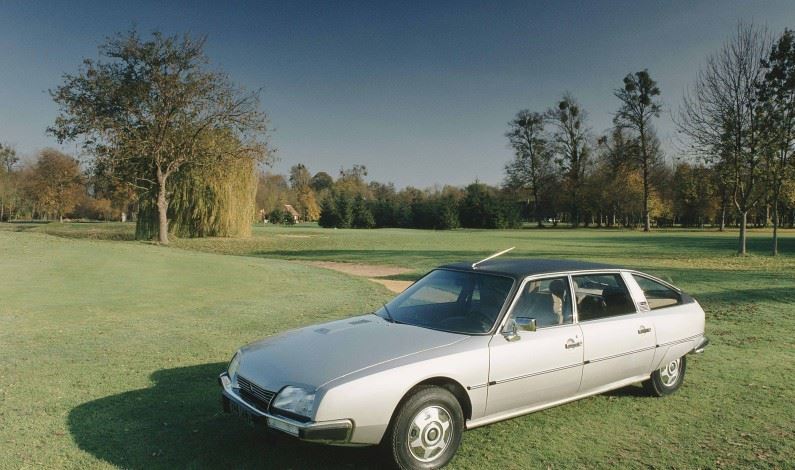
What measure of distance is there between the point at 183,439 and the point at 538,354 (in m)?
3.05

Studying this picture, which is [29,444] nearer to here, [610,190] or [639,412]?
[639,412]

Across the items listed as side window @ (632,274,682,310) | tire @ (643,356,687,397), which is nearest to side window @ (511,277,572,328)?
side window @ (632,274,682,310)

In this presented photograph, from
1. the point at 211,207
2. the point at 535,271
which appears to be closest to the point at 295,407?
the point at 535,271

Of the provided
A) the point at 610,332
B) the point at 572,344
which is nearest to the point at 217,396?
the point at 572,344

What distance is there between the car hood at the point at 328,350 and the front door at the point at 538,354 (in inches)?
17.7

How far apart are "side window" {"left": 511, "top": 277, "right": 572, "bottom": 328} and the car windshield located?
179mm

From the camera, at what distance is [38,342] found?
26.3ft

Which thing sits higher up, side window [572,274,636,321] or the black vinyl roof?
the black vinyl roof

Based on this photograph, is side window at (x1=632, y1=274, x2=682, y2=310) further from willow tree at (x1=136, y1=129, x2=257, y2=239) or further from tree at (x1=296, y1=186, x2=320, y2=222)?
tree at (x1=296, y1=186, x2=320, y2=222)

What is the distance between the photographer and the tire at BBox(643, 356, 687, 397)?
5906 millimetres

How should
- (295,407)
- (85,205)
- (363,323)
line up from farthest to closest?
(85,205)
(363,323)
(295,407)

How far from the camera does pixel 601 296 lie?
18.5ft

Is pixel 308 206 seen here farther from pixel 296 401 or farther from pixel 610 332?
pixel 296 401

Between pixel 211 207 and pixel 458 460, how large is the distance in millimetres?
37441
